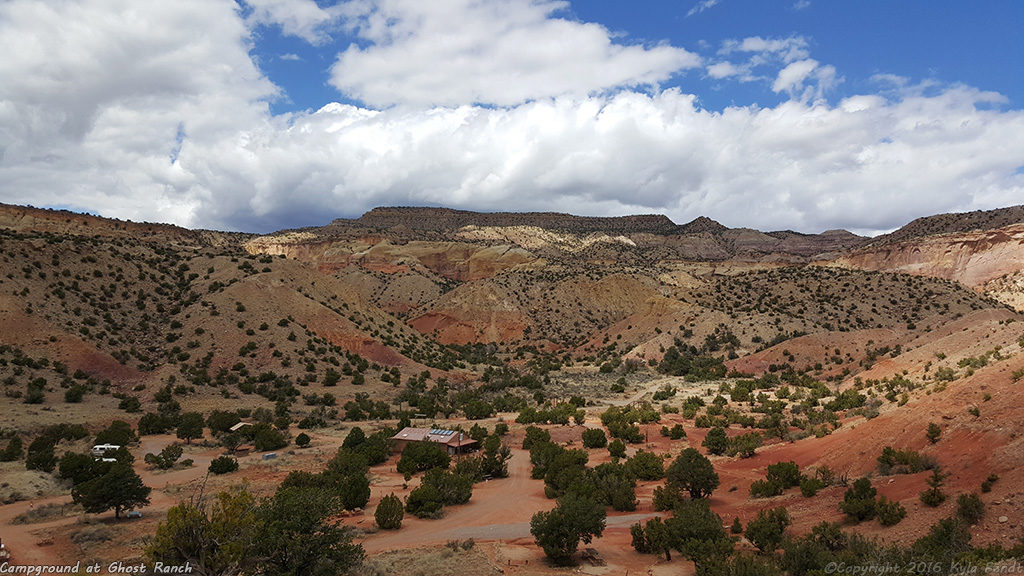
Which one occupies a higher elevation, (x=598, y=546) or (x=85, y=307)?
(x=85, y=307)

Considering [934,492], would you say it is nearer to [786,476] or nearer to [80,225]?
[786,476]

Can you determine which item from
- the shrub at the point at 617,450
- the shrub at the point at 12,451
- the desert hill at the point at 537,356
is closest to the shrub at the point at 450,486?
the desert hill at the point at 537,356

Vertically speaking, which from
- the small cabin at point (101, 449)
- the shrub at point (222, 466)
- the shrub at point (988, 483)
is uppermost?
the shrub at point (988, 483)

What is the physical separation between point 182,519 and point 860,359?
51452 mm

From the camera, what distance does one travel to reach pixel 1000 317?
148 feet

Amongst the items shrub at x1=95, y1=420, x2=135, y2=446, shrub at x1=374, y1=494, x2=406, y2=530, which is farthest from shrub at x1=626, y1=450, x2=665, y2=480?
shrub at x1=95, y1=420, x2=135, y2=446

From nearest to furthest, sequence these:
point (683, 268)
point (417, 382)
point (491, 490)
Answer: point (491, 490) < point (417, 382) < point (683, 268)

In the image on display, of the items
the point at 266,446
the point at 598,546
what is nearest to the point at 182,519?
the point at 598,546

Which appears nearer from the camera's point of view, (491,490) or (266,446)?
(491,490)

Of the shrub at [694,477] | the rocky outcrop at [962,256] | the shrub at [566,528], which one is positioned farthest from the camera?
the rocky outcrop at [962,256]

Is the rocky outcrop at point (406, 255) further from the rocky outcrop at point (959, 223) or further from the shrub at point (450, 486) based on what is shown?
the shrub at point (450, 486)

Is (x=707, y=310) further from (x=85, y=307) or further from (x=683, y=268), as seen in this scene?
(x=85, y=307)

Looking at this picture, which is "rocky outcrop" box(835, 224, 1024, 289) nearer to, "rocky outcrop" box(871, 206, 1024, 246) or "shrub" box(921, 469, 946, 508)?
"rocky outcrop" box(871, 206, 1024, 246)

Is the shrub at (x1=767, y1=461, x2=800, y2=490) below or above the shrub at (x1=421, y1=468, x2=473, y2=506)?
above
